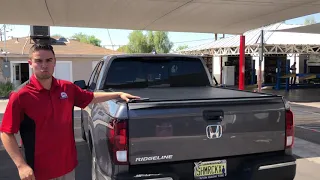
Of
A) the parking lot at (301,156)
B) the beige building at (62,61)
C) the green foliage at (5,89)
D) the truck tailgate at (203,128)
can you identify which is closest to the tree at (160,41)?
the beige building at (62,61)

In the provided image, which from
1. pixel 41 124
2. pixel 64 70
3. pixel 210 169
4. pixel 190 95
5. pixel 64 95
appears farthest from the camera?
pixel 64 70

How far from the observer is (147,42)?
61812 millimetres

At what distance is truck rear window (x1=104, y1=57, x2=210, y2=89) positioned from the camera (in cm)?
482

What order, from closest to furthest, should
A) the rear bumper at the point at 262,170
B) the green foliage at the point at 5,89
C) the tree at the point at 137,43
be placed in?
the rear bumper at the point at 262,170 < the green foliage at the point at 5,89 < the tree at the point at 137,43

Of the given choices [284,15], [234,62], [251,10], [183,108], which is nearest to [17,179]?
[183,108]

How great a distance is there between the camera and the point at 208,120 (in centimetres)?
304

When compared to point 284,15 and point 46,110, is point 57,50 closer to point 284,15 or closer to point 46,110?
point 284,15

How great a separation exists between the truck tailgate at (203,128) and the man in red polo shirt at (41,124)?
0.57 m

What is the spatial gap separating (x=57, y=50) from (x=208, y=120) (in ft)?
75.3

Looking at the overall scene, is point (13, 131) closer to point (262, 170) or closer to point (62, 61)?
point (262, 170)

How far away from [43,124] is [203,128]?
140 cm

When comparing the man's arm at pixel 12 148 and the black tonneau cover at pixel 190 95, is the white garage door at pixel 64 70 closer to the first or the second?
the black tonneau cover at pixel 190 95

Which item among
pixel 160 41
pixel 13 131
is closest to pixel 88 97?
pixel 13 131

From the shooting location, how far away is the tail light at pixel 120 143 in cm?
285
